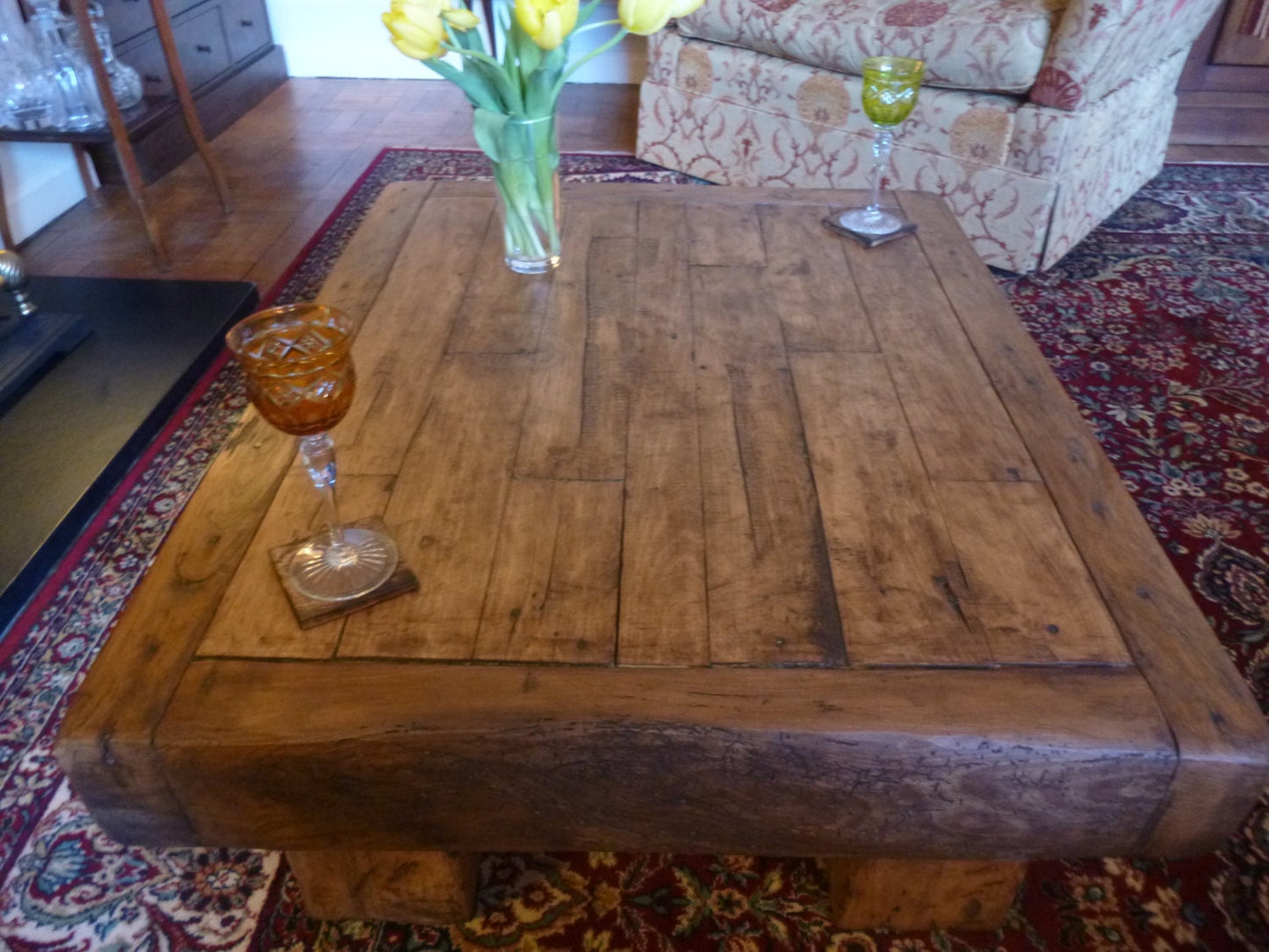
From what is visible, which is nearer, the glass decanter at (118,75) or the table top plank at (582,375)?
the table top plank at (582,375)

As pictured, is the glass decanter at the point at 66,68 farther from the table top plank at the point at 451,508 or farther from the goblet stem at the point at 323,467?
the goblet stem at the point at 323,467

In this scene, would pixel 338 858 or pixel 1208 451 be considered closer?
pixel 338 858

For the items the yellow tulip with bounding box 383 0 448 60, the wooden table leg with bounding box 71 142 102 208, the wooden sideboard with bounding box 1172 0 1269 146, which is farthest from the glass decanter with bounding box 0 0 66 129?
the wooden sideboard with bounding box 1172 0 1269 146

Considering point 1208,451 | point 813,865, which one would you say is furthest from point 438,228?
point 1208,451

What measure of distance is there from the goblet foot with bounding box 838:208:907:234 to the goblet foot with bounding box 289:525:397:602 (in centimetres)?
81

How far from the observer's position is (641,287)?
3.74ft

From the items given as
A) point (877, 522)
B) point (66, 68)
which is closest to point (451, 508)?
point (877, 522)

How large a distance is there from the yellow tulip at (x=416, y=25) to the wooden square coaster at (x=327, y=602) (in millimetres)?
494

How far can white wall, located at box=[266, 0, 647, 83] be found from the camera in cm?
346

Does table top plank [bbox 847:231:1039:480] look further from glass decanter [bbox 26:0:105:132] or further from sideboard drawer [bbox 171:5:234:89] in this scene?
sideboard drawer [bbox 171:5:234:89]

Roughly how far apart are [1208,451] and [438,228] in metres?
1.29

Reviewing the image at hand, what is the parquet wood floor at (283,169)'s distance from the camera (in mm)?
2225

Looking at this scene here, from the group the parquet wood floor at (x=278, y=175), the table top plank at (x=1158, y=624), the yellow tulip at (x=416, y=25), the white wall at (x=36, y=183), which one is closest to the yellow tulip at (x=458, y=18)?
the yellow tulip at (x=416, y=25)

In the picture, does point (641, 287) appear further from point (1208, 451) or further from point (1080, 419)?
point (1208, 451)
